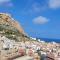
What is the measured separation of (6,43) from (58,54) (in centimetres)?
1192

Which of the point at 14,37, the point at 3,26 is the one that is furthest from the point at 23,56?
the point at 3,26

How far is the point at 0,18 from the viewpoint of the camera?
173 feet

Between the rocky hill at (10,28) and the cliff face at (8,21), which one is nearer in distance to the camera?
the rocky hill at (10,28)

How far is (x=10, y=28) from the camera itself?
2031 inches

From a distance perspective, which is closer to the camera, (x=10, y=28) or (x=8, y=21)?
(x=10, y=28)

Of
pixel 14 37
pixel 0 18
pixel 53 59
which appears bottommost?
pixel 53 59

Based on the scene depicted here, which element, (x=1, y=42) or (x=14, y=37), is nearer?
(x=1, y=42)

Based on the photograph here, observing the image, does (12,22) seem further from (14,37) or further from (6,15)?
(14,37)

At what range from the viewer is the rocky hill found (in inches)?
1894

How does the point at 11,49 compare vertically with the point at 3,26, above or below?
below

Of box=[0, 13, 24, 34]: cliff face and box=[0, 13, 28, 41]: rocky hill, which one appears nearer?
box=[0, 13, 28, 41]: rocky hill

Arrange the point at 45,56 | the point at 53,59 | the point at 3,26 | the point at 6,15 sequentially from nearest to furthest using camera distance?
the point at 53,59 → the point at 45,56 → the point at 3,26 → the point at 6,15

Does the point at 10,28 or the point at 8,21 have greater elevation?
the point at 8,21

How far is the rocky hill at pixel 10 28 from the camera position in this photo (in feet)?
158
